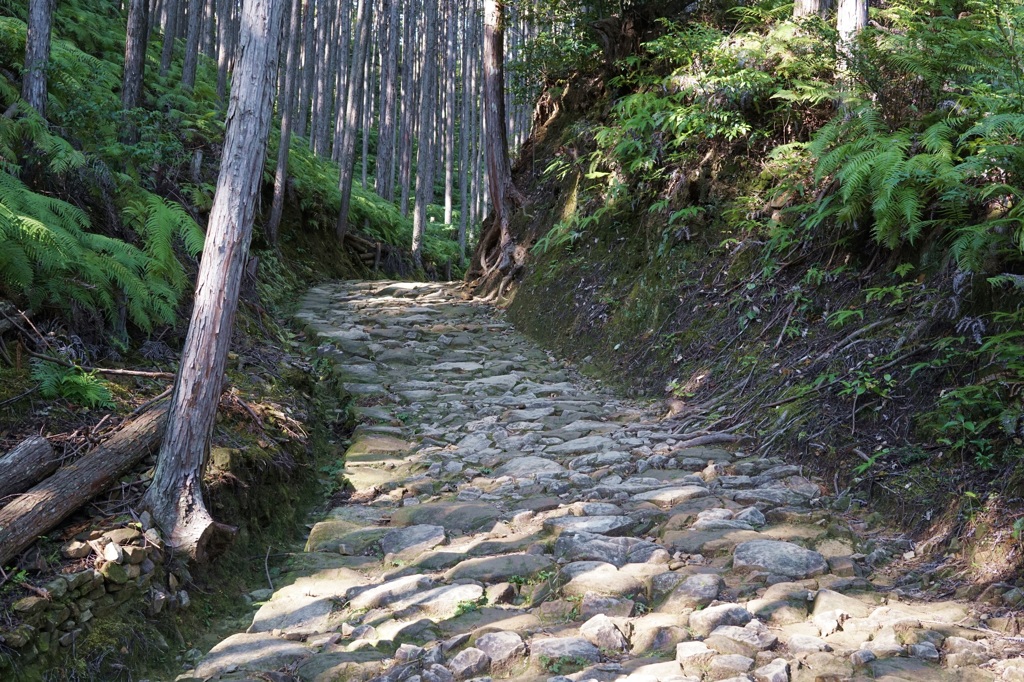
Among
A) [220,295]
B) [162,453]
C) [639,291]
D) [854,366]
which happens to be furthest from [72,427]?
[639,291]

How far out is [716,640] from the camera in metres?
2.87

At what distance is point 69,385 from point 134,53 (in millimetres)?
6972

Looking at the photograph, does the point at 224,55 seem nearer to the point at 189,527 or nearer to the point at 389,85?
the point at 389,85

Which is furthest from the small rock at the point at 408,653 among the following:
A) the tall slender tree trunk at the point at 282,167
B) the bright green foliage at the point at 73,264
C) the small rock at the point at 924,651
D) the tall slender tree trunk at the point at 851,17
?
the tall slender tree trunk at the point at 282,167

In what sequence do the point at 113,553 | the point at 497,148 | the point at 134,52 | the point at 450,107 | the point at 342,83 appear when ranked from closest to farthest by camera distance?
1. the point at 113,553
2. the point at 134,52
3. the point at 497,148
4. the point at 450,107
5. the point at 342,83

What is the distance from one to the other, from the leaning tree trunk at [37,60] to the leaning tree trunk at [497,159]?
263 inches

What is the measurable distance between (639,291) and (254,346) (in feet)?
13.6

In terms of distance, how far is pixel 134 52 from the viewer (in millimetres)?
9453

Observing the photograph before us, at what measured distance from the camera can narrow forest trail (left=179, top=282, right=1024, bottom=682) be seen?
111 inches

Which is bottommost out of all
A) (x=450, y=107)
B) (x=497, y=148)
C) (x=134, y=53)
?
(x=497, y=148)

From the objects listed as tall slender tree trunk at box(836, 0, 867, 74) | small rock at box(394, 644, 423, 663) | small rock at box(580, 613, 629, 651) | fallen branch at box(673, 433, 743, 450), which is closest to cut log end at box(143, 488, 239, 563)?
small rock at box(394, 644, 423, 663)

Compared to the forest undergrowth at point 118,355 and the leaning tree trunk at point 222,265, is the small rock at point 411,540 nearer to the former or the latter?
the forest undergrowth at point 118,355

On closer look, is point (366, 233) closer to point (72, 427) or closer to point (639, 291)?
point (639, 291)

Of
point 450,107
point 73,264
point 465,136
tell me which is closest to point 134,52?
point 73,264
